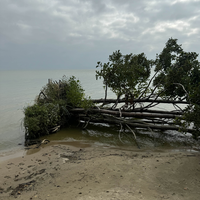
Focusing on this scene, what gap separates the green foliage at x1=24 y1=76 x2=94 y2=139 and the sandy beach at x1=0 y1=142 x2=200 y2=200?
2.04 m

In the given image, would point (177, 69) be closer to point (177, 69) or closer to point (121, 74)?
point (177, 69)

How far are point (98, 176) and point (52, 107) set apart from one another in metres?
5.53

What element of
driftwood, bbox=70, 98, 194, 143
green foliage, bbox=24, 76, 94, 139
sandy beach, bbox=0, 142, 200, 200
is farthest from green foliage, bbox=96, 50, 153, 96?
sandy beach, bbox=0, 142, 200, 200

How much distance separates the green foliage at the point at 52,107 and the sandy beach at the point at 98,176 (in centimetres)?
204

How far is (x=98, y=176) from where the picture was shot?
455 centimetres

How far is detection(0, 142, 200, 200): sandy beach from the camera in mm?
3715

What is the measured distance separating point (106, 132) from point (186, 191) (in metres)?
5.94

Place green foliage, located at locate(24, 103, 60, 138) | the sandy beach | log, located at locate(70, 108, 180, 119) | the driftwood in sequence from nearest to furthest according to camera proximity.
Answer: the sandy beach < green foliage, located at locate(24, 103, 60, 138) < log, located at locate(70, 108, 180, 119) < the driftwood

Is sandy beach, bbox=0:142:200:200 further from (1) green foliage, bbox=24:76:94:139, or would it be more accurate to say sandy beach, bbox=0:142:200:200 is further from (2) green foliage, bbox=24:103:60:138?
(1) green foliage, bbox=24:76:94:139

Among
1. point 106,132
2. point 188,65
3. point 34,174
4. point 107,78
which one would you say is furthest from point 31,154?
point 188,65

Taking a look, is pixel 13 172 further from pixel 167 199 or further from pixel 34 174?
pixel 167 199

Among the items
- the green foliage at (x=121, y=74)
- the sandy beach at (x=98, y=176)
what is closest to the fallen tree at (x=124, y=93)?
the green foliage at (x=121, y=74)

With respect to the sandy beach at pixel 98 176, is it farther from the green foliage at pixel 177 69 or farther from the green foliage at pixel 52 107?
the green foliage at pixel 177 69

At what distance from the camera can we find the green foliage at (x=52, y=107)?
8339 millimetres
